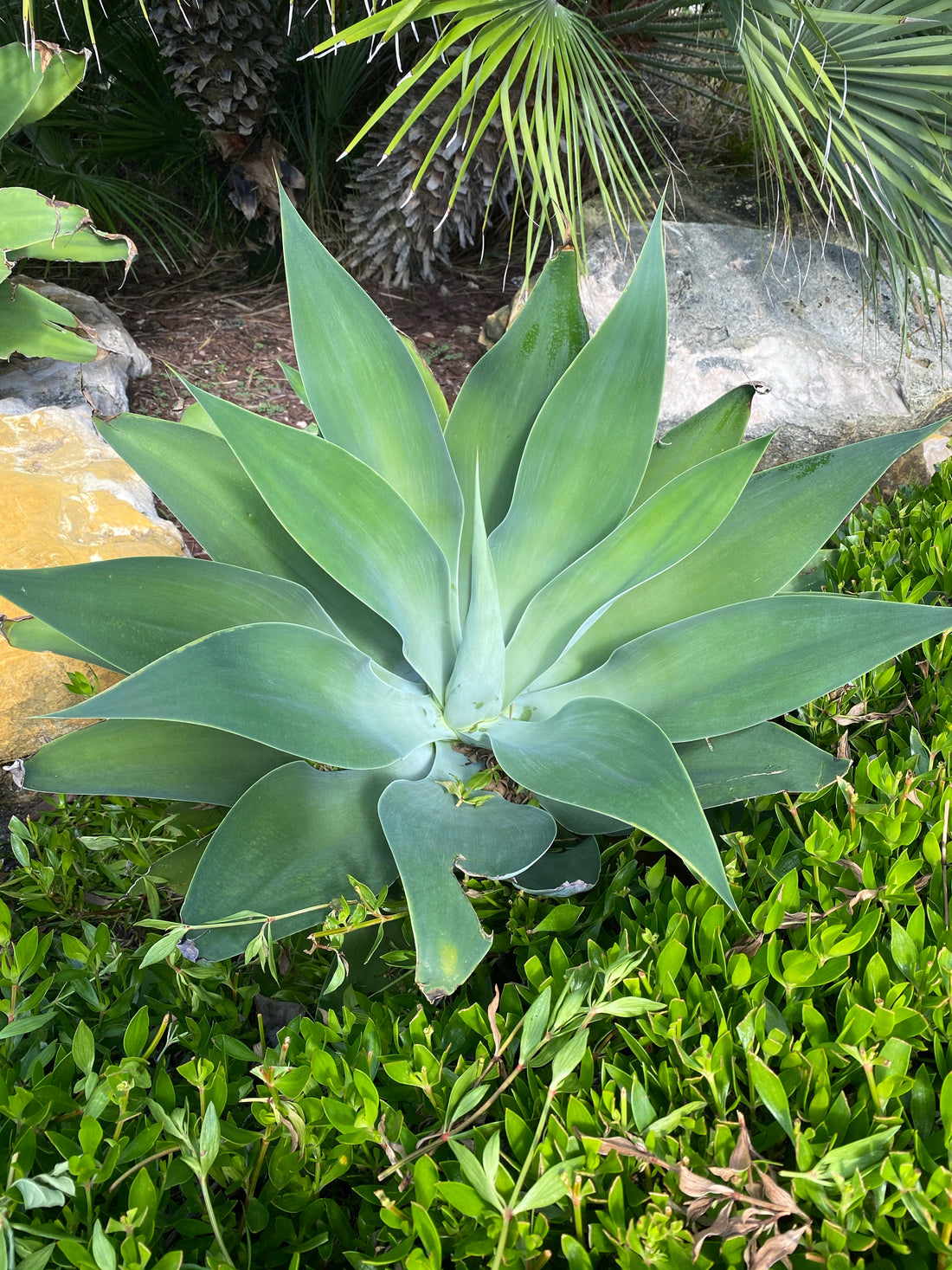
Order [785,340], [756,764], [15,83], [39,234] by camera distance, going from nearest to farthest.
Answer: [756,764] < [39,234] < [15,83] < [785,340]

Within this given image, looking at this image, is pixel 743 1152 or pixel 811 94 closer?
pixel 743 1152

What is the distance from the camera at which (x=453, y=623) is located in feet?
3.38

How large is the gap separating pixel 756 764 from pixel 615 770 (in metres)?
0.16

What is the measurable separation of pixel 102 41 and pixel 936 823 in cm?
392

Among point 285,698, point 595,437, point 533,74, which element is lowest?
point 285,698

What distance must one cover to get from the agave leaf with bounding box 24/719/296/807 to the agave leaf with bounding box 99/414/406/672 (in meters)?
0.20

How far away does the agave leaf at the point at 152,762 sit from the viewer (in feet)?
2.72

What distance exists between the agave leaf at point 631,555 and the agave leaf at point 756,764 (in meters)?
0.18

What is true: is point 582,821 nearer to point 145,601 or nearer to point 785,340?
point 145,601

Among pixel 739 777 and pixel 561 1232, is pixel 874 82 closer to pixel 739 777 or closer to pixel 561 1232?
pixel 739 777

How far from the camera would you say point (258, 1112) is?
55cm

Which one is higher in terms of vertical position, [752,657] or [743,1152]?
[752,657]

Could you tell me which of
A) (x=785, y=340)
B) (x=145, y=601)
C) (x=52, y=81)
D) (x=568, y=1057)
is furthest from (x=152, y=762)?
(x=52, y=81)

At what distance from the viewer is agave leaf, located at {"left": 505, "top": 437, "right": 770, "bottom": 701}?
89 cm
